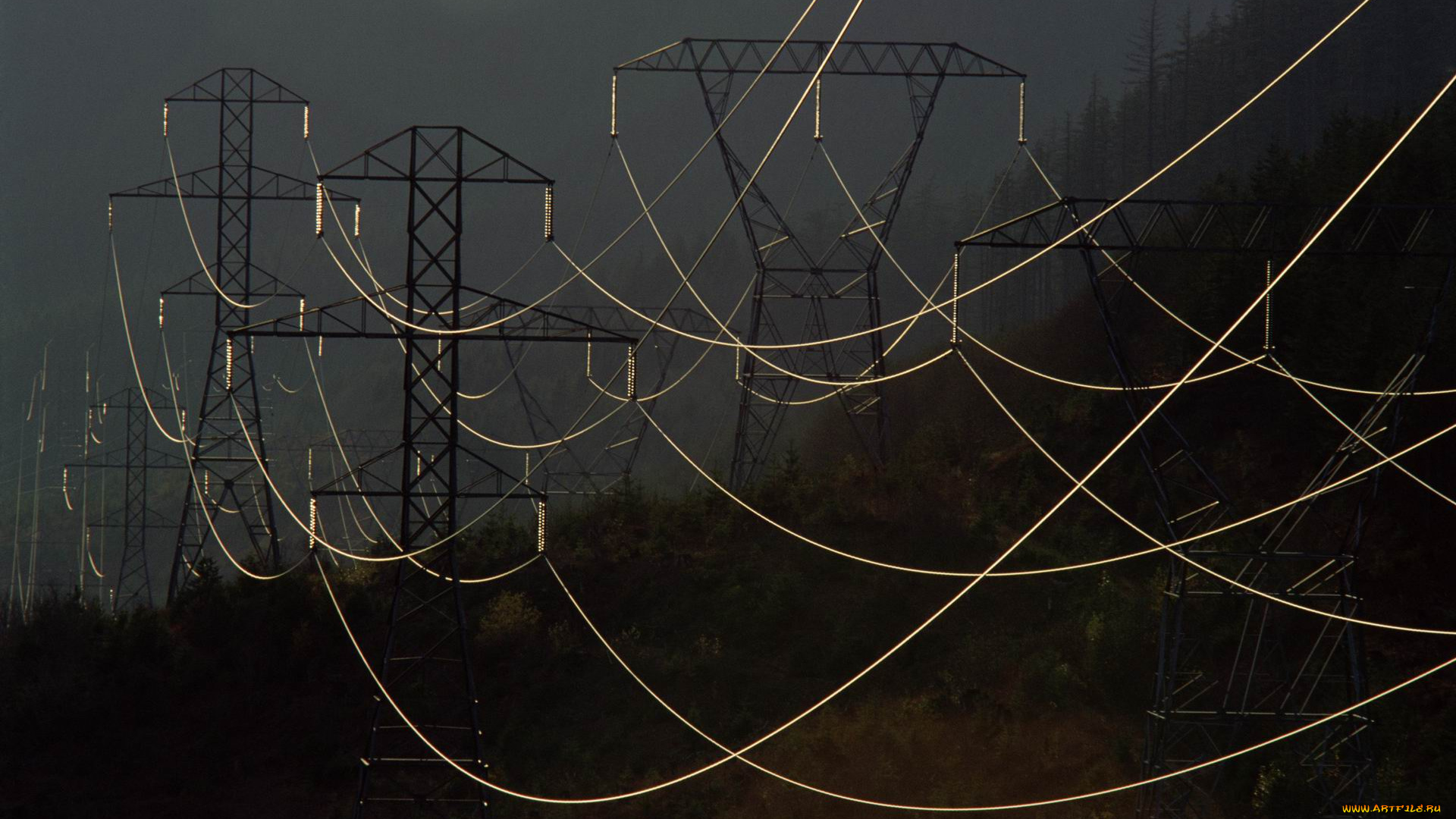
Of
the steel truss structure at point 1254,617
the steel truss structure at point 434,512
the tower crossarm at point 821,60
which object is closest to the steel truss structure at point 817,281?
the tower crossarm at point 821,60

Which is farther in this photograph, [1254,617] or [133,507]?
[133,507]

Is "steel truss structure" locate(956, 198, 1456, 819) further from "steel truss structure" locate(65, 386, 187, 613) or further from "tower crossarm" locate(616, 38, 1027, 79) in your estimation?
"steel truss structure" locate(65, 386, 187, 613)

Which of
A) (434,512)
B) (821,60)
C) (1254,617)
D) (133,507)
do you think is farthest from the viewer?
(133,507)

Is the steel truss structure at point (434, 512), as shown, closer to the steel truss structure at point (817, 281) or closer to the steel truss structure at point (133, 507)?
the steel truss structure at point (817, 281)

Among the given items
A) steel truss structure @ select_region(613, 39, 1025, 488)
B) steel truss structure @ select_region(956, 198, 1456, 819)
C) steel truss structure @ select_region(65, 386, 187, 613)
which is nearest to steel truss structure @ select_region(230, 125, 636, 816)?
steel truss structure @ select_region(613, 39, 1025, 488)

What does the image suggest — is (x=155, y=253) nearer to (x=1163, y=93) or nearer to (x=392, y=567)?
(x=1163, y=93)

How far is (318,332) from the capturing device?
61.5 feet

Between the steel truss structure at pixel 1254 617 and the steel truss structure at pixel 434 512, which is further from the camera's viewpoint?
the steel truss structure at pixel 1254 617

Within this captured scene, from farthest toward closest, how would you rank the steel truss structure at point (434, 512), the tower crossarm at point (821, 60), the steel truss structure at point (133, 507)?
1. the steel truss structure at point (133, 507)
2. the tower crossarm at point (821, 60)
3. the steel truss structure at point (434, 512)

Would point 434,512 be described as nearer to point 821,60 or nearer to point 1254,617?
point 821,60

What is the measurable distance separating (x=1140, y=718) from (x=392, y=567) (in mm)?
20475

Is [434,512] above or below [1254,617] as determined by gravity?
above

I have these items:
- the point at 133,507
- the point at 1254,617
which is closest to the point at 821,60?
the point at 1254,617

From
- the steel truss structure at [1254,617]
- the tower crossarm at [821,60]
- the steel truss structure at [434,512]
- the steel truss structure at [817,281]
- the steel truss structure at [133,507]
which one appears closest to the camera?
the steel truss structure at [434,512]
